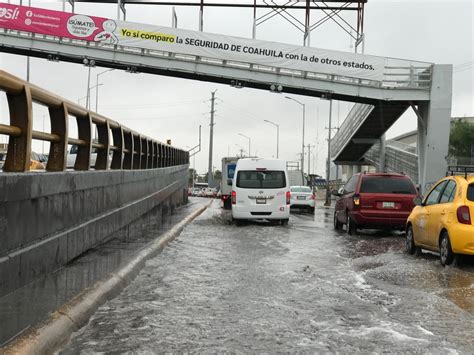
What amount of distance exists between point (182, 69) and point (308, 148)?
263 ft

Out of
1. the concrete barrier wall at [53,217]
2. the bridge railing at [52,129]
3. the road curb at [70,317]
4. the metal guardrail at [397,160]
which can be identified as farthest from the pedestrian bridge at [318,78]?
the road curb at [70,317]

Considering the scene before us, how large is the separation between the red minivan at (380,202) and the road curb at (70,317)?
805 cm

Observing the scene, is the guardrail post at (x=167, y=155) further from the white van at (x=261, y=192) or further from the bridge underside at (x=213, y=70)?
the bridge underside at (x=213, y=70)

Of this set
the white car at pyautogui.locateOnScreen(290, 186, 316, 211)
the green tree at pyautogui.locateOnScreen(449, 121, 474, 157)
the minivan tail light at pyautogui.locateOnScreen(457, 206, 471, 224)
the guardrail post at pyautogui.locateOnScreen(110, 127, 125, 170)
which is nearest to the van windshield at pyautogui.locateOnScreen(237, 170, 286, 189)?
the guardrail post at pyautogui.locateOnScreen(110, 127, 125, 170)

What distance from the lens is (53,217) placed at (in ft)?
22.1

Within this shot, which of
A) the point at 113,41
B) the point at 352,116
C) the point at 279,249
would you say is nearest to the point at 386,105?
the point at 352,116

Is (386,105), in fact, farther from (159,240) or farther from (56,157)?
(56,157)

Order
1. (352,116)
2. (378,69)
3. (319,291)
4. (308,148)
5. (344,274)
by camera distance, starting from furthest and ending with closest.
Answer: (308,148)
(352,116)
(378,69)
(344,274)
(319,291)

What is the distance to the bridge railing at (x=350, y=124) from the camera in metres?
38.2

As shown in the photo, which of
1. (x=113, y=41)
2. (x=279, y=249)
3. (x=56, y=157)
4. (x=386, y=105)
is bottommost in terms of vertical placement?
(x=279, y=249)

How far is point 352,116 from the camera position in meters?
42.9

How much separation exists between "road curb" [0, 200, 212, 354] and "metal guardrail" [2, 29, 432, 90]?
27594mm

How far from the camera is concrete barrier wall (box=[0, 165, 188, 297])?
530cm

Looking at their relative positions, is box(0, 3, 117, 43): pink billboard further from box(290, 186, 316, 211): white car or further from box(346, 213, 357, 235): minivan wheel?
box(346, 213, 357, 235): minivan wheel
